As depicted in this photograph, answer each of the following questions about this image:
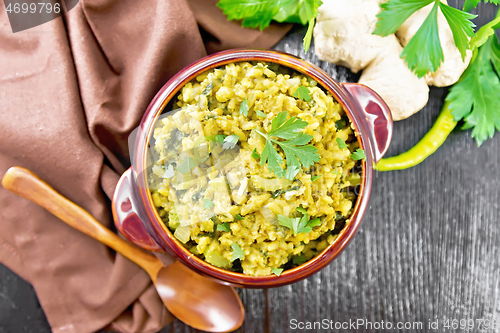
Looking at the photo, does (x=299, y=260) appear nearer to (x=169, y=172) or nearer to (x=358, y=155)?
(x=358, y=155)

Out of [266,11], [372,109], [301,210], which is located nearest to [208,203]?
[301,210]

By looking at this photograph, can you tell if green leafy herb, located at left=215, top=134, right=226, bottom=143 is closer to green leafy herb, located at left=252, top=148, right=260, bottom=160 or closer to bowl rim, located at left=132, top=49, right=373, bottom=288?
green leafy herb, located at left=252, top=148, right=260, bottom=160

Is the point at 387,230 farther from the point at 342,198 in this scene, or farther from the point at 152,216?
the point at 152,216

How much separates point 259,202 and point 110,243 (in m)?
0.82

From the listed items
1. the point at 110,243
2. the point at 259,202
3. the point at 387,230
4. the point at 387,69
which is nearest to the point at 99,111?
the point at 110,243

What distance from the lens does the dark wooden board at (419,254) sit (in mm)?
1736

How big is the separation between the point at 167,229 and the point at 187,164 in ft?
0.87

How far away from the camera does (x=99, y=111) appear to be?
1.51 meters

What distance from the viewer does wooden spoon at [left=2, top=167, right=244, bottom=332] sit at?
5.06 feet

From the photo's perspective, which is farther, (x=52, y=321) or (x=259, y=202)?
(x=52, y=321)

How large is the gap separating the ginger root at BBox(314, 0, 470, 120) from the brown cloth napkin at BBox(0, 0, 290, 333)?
220 mm

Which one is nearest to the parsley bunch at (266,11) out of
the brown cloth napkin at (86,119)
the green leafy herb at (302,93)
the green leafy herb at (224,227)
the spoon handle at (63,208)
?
the brown cloth napkin at (86,119)

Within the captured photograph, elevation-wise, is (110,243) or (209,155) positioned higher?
(209,155)

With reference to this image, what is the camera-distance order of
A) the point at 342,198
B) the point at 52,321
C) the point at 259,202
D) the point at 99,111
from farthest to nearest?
the point at 52,321 < the point at 99,111 < the point at 342,198 < the point at 259,202
